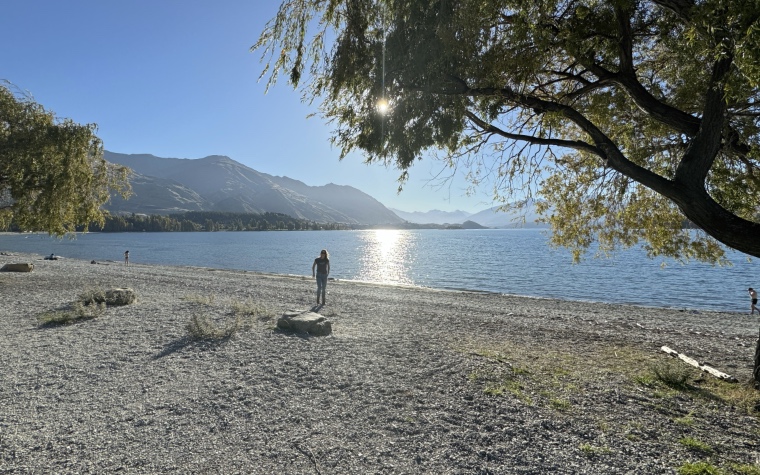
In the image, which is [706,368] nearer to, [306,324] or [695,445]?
[695,445]

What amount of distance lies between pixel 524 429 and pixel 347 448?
2376 millimetres

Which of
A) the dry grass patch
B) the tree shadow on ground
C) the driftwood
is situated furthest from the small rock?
the driftwood

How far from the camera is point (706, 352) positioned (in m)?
11.6

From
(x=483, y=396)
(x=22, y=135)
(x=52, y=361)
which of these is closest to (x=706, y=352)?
(x=483, y=396)

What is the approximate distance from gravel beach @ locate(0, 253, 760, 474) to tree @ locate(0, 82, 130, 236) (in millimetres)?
7016

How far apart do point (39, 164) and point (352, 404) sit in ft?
58.6

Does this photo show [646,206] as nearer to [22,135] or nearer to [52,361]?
[52,361]

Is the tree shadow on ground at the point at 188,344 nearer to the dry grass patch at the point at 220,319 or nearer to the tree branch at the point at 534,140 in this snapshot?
the dry grass patch at the point at 220,319

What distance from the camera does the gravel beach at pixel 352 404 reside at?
15.5ft

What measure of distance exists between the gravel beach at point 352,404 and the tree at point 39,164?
702 cm

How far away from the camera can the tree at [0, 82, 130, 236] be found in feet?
53.7

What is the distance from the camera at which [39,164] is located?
54.5 feet

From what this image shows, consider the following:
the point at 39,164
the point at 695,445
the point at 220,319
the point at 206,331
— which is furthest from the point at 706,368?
the point at 39,164

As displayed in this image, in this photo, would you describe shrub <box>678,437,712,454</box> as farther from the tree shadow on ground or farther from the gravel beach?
the tree shadow on ground
